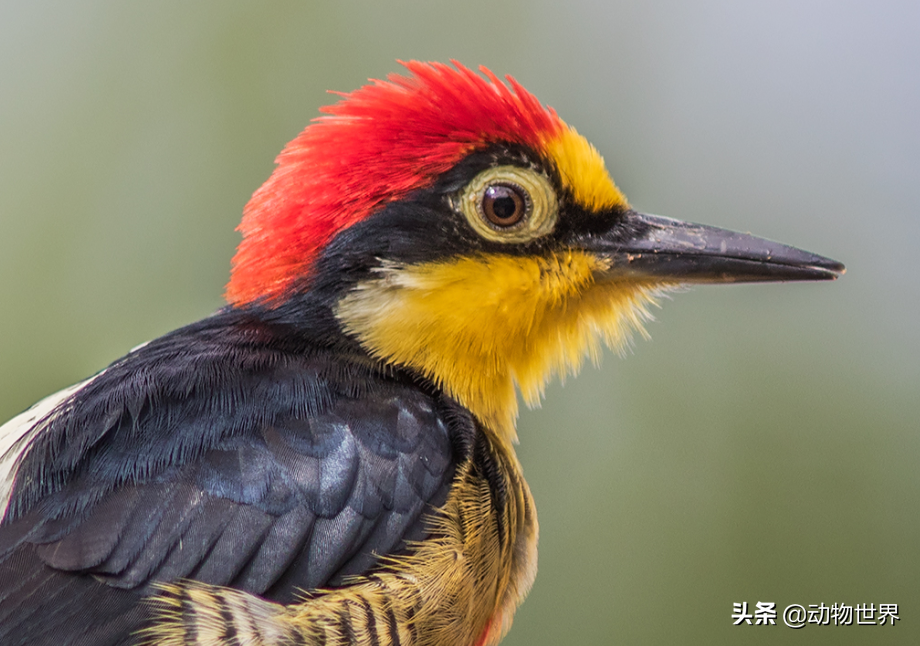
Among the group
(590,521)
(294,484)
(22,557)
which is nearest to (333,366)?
(294,484)

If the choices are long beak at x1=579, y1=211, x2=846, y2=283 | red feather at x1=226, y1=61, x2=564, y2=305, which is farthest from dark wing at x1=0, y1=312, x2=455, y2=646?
long beak at x1=579, y1=211, x2=846, y2=283

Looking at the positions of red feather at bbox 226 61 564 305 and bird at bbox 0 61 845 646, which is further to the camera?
red feather at bbox 226 61 564 305

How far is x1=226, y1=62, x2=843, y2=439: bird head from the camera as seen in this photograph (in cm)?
188

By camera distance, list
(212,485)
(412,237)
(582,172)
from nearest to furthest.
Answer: (212,485)
(412,237)
(582,172)

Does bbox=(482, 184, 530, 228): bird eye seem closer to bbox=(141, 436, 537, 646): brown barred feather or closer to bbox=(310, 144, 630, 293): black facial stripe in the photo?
bbox=(310, 144, 630, 293): black facial stripe

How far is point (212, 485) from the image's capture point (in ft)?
5.16

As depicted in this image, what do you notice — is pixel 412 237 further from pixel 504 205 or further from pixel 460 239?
pixel 504 205

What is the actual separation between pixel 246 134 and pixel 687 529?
2699mm

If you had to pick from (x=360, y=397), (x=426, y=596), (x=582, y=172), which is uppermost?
(x=582, y=172)

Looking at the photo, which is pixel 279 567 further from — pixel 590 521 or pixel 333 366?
pixel 590 521

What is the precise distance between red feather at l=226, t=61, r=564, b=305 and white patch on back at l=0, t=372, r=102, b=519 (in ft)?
1.60

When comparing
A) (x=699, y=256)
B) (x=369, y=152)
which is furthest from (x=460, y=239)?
(x=699, y=256)

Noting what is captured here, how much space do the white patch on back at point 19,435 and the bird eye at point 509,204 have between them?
3.11 ft

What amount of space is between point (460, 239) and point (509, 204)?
13cm
